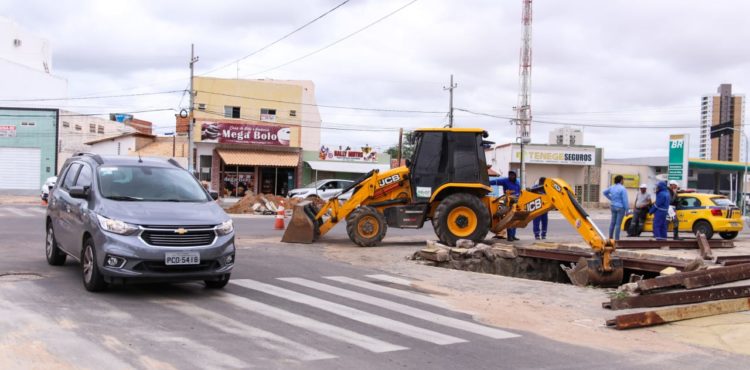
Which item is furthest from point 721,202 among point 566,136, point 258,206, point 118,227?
point 566,136

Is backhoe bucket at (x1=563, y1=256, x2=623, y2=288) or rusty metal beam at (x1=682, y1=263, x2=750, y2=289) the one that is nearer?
rusty metal beam at (x1=682, y1=263, x2=750, y2=289)

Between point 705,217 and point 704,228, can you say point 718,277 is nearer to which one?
point 705,217

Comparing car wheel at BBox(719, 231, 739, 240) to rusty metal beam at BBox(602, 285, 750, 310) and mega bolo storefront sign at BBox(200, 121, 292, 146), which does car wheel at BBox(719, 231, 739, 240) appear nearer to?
rusty metal beam at BBox(602, 285, 750, 310)

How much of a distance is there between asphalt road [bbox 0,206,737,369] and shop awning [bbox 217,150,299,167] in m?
30.6

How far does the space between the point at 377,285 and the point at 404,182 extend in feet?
18.8

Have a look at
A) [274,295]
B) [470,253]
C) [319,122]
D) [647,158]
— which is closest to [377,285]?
[274,295]

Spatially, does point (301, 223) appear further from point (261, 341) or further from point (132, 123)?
point (132, 123)

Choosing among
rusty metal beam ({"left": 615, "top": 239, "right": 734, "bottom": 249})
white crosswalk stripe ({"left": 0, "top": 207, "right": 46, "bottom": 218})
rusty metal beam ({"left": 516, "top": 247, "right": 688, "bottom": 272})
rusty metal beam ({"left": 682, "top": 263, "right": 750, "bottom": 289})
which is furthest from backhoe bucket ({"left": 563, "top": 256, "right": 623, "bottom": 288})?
white crosswalk stripe ({"left": 0, "top": 207, "right": 46, "bottom": 218})

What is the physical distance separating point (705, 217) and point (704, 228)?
1.16 feet

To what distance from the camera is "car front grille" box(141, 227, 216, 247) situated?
25.7 feet

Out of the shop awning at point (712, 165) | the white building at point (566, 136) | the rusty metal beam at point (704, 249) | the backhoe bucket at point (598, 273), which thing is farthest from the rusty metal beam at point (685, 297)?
the white building at point (566, 136)

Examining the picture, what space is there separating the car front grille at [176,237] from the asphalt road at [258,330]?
73cm

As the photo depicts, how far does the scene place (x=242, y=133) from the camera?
40.8 meters

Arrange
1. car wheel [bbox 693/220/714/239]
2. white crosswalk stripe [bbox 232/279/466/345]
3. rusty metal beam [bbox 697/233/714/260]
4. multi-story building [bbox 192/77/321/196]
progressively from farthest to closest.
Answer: multi-story building [bbox 192/77/321/196] → car wheel [bbox 693/220/714/239] → rusty metal beam [bbox 697/233/714/260] → white crosswalk stripe [bbox 232/279/466/345]
